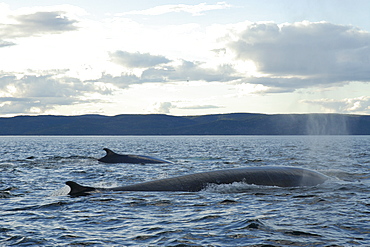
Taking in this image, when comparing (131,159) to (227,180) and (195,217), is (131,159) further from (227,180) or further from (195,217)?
(195,217)

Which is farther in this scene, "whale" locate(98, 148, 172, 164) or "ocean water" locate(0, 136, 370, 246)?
"whale" locate(98, 148, 172, 164)

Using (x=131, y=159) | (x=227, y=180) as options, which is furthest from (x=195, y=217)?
(x=131, y=159)

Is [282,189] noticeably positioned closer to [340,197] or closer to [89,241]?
[340,197]

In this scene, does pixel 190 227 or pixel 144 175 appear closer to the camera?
pixel 190 227

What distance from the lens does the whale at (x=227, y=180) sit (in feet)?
53.7

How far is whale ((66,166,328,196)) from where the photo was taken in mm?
16375

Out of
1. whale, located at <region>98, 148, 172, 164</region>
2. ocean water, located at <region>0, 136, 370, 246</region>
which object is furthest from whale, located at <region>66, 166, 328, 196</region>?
whale, located at <region>98, 148, 172, 164</region>

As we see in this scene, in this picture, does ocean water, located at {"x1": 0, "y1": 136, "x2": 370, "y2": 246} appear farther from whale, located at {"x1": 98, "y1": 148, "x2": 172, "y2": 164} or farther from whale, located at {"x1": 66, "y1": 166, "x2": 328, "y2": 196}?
whale, located at {"x1": 98, "y1": 148, "x2": 172, "y2": 164}

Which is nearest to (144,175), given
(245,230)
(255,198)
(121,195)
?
(121,195)

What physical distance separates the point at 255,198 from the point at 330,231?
4.43m

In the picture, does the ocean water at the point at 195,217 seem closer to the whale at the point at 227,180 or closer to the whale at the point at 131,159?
the whale at the point at 227,180

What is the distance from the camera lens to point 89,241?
32.7 feet

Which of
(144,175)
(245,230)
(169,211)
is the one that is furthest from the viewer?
(144,175)

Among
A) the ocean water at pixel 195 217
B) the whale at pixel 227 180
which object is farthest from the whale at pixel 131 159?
the whale at pixel 227 180
